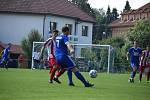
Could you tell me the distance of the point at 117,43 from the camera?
8369cm

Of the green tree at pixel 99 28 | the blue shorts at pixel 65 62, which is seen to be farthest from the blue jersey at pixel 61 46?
the green tree at pixel 99 28

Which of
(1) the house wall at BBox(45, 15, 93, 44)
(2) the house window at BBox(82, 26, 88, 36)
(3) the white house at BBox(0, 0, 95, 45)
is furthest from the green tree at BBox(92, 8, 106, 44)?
(3) the white house at BBox(0, 0, 95, 45)

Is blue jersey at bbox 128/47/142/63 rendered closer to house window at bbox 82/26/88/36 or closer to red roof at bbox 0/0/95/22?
red roof at bbox 0/0/95/22

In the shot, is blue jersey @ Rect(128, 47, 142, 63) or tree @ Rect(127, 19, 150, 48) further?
tree @ Rect(127, 19, 150, 48)

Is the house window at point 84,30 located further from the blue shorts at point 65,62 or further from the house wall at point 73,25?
the blue shorts at point 65,62

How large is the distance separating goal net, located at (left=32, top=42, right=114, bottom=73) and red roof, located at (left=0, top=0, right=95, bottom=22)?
13.7m

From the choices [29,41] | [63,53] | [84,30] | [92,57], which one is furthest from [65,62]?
[84,30]

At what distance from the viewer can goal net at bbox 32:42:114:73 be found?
48.1 metres

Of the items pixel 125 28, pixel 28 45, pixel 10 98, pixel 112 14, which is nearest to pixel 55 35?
pixel 10 98

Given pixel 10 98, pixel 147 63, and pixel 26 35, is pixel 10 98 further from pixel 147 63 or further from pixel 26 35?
pixel 26 35

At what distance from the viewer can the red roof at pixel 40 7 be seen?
64625mm

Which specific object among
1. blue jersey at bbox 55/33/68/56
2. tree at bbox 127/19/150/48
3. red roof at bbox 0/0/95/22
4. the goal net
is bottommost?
the goal net

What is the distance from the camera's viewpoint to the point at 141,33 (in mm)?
76750

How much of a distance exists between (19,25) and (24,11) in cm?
188
